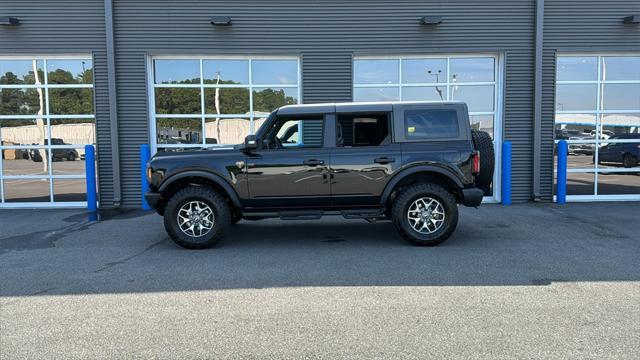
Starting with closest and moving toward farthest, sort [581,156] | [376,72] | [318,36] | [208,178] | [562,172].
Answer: [208,178]
[562,172]
[318,36]
[376,72]
[581,156]

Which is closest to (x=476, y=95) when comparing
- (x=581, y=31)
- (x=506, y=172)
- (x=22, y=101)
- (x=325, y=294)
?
(x=506, y=172)

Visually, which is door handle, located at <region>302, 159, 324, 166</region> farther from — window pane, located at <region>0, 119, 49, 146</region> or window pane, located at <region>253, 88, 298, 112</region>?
window pane, located at <region>0, 119, 49, 146</region>

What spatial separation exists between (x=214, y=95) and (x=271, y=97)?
1263 millimetres

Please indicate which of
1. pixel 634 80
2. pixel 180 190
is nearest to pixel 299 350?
pixel 180 190

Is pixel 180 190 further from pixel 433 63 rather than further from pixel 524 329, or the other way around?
pixel 433 63

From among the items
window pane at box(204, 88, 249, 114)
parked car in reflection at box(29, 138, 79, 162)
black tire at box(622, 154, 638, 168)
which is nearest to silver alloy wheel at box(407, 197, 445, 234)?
window pane at box(204, 88, 249, 114)

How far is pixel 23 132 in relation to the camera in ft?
35.7

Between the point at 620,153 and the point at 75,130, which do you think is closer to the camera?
the point at 75,130

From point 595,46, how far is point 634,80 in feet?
4.14

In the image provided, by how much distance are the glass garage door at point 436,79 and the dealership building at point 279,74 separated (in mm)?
29

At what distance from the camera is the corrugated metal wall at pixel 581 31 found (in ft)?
35.1

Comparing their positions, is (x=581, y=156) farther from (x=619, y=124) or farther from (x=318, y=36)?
(x=318, y=36)

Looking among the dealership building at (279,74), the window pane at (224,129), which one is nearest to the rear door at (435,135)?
the dealership building at (279,74)

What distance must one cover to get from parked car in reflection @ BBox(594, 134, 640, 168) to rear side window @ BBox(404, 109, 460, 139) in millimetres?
6285
